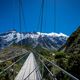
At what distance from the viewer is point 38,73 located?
8305 mm

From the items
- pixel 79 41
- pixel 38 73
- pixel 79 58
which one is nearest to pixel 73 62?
pixel 79 58

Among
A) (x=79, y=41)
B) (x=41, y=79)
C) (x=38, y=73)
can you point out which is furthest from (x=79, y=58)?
(x=79, y=41)

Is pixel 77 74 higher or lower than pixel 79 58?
lower

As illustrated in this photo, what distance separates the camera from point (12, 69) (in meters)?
7.59

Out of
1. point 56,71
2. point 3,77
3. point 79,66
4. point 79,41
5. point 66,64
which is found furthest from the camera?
point 79,41

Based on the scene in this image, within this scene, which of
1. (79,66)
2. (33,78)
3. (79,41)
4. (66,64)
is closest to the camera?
(33,78)

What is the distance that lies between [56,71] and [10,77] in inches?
60.3

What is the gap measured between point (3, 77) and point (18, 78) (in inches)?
→ 62.5

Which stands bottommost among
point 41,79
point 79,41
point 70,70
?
point 41,79

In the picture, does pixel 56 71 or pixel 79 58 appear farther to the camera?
pixel 79 58

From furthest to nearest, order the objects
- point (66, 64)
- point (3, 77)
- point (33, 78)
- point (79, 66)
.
→ point (66, 64), point (79, 66), point (33, 78), point (3, 77)

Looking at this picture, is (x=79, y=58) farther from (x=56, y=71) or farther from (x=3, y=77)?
(x=3, y=77)

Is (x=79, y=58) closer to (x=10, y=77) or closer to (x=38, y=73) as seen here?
(x=38, y=73)

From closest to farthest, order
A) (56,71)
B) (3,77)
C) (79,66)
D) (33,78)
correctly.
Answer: (3,77), (56,71), (33,78), (79,66)
